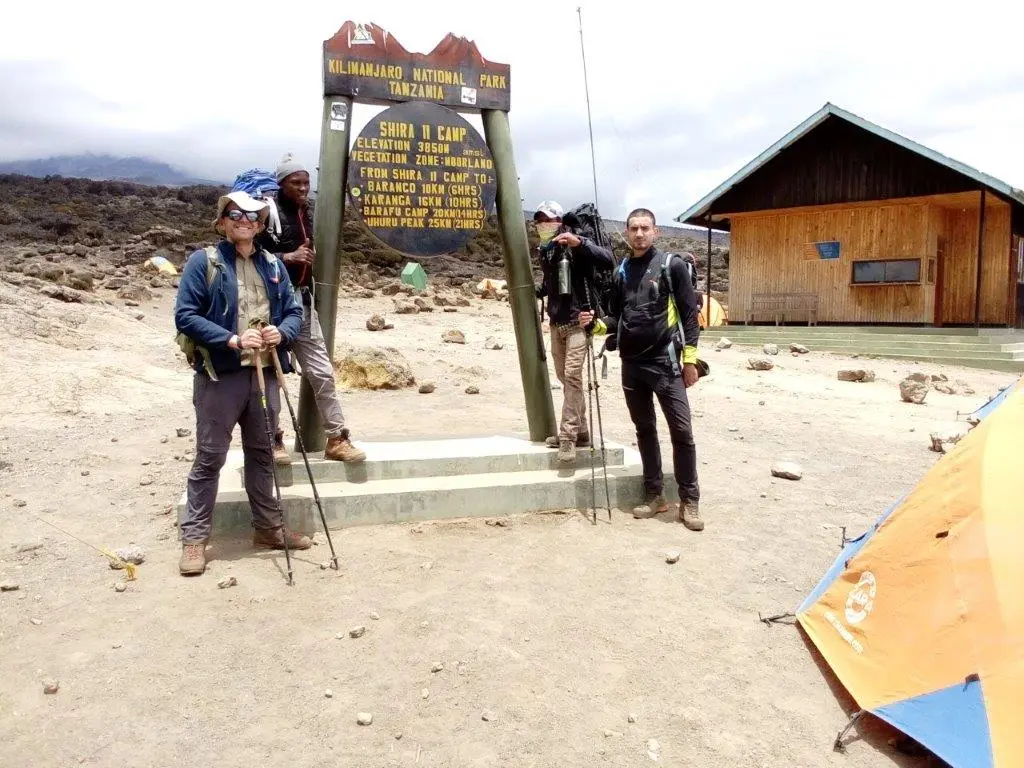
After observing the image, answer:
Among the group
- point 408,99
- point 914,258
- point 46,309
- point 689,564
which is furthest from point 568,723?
point 914,258

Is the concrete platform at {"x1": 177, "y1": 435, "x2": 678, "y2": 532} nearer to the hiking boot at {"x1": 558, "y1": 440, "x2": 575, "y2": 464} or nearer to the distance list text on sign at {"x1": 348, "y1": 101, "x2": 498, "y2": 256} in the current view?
the hiking boot at {"x1": 558, "y1": 440, "x2": 575, "y2": 464}

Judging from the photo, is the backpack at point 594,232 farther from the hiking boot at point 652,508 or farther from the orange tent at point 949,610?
Result: the orange tent at point 949,610

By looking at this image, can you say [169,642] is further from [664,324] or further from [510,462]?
[664,324]

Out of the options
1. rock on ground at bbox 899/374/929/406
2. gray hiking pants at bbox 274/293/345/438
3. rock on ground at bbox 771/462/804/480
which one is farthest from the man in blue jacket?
rock on ground at bbox 899/374/929/406

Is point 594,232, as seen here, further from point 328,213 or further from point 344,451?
point 344,451

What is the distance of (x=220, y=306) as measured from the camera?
4.08 m

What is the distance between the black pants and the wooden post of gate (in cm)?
94

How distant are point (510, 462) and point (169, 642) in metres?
2.70

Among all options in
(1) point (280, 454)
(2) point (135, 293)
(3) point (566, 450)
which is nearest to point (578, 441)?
(3) point (566, 450)

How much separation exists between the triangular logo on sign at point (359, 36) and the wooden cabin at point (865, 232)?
48.8 ft

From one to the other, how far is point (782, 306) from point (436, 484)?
16.7m

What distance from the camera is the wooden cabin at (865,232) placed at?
56.6 ft

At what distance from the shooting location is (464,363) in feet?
41.3

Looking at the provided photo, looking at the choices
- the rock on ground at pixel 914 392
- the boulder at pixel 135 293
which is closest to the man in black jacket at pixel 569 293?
the rock on ground at pixel 914 392
